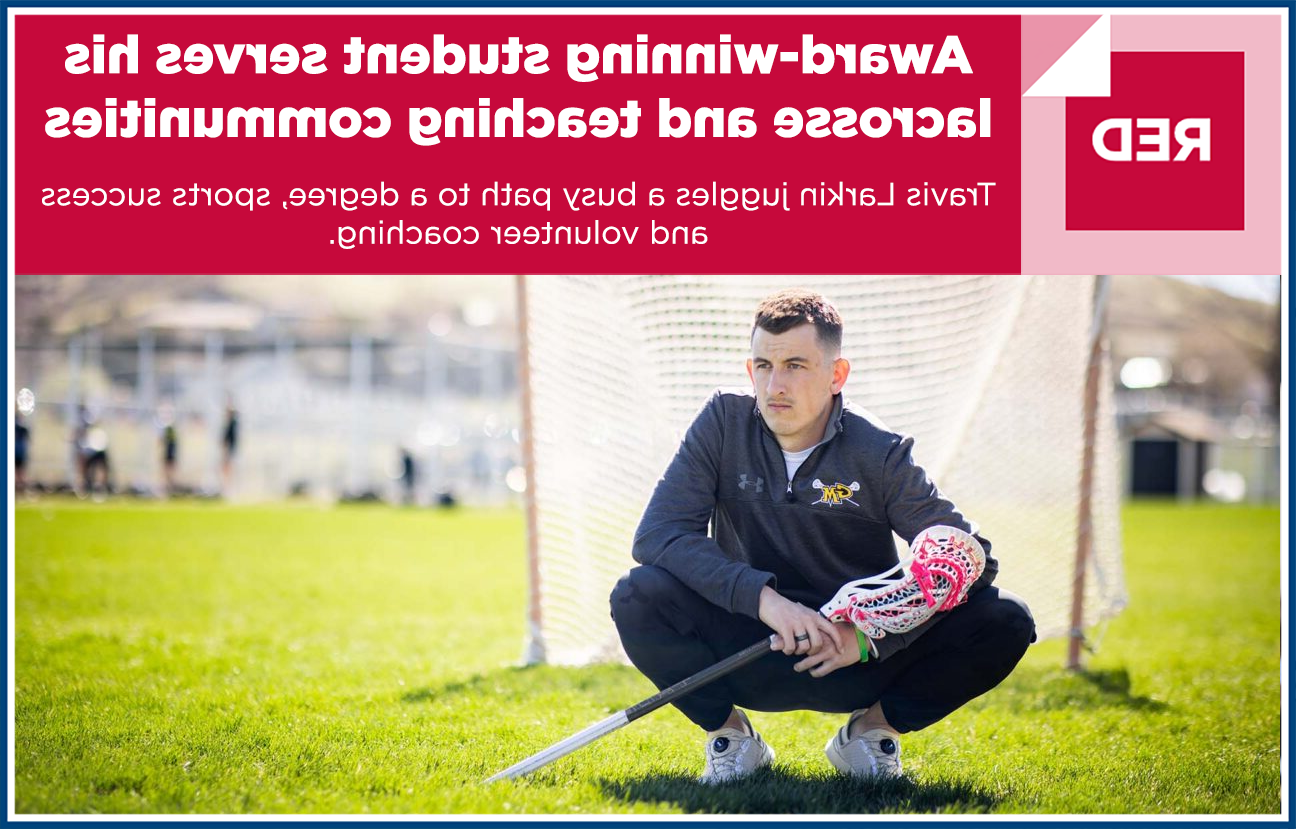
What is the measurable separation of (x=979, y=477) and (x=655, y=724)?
2068 mm

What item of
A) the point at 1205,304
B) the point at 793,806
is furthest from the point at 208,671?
the point at 1205,304

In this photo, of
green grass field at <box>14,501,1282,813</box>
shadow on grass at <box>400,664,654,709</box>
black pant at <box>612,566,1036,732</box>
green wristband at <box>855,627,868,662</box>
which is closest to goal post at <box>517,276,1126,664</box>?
shadow on grass at <box>400,664,654,709</box>

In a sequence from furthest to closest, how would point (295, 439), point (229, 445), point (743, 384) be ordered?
1. point (295, 439)
2. point (229, 445)
3. point (743, 384)

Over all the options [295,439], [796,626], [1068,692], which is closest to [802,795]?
[796,626]

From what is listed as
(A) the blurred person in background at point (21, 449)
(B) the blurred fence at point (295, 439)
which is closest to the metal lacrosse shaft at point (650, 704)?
(A) the blurred person in background at point (21, 449)

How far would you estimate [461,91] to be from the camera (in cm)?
371

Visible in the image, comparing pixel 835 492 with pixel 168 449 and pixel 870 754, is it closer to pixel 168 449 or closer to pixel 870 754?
pixel 870 754

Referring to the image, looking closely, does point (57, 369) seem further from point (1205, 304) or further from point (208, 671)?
point (1205, 304)

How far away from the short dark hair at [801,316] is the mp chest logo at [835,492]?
316mm

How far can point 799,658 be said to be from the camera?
302 centimetres

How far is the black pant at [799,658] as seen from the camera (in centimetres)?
286

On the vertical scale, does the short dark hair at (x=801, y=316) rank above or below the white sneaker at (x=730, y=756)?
above

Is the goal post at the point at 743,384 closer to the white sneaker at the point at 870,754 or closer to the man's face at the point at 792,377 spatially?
the man's face at the point at 792,377

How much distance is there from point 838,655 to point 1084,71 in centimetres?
201
